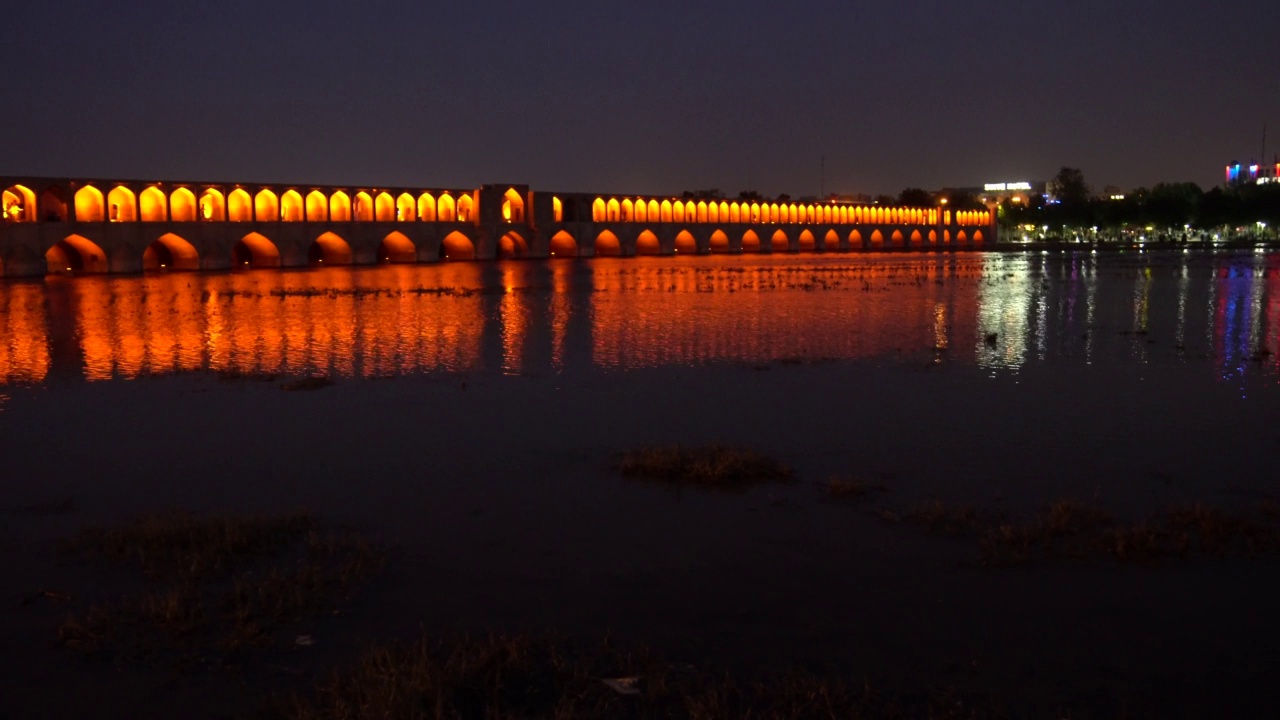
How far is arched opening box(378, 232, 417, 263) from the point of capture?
4341cm

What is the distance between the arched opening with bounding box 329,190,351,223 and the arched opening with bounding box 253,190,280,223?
2371 mm

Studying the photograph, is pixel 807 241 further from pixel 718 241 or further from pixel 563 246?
pixel 563 246

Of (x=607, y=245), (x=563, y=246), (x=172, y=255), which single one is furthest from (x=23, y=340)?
(x=607, y=245)

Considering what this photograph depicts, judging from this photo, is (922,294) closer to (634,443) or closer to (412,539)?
(634,443)

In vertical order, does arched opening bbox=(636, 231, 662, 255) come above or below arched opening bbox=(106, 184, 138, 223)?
below

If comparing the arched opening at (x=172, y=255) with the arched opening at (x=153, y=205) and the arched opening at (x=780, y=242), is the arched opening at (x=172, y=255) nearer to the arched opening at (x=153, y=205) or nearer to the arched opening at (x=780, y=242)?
the arched opening at (x=153, y=205)

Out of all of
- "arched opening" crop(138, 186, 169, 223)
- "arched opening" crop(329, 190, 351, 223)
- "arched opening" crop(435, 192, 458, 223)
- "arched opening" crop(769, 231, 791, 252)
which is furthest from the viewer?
"arched opening" crop(769, 231, 791, 252)

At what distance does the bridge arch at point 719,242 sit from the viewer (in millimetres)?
60031

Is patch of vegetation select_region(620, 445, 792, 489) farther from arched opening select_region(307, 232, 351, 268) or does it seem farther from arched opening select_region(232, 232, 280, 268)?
arched opening select_region(307, 232, 351, 268)

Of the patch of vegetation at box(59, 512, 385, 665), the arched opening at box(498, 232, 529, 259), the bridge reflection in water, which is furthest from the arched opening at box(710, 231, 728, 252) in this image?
the patch of vegetation at box(59, 512, 385, 665)

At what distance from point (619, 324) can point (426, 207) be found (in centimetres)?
3318

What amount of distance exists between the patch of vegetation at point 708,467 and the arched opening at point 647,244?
50.3m

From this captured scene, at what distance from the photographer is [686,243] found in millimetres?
59438

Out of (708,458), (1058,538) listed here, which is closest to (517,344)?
(708,458)
